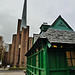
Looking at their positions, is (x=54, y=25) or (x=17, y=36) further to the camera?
(x=17, y=36)

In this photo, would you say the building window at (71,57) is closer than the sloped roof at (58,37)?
No

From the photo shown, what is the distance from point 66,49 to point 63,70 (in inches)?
45.9

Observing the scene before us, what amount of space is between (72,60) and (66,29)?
3120 millimetres

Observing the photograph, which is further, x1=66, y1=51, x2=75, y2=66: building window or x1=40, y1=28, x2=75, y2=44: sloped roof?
x1=66, y1=51, x2=75, y2=66: building window

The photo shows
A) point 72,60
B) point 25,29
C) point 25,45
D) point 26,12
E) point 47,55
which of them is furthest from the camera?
point 26,12

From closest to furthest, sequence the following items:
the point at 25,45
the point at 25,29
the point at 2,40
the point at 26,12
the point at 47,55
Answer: the point at 47,55
the point at 2,40
the point at 25,45
the point at 25,29
the point at 26,12

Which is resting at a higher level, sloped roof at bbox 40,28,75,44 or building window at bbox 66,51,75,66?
sloped roof at bbox 40,28,75,44

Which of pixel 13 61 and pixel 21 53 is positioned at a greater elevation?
pixel 21 53

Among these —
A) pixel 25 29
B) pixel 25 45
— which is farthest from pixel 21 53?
pixel 25 29

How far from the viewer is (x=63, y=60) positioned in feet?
15.7

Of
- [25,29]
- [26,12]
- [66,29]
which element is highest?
[26,12]

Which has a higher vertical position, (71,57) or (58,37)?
(58,37)

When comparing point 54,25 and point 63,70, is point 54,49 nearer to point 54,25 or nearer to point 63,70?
point 63,70

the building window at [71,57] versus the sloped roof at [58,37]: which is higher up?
the sloped roof at [58,37]
